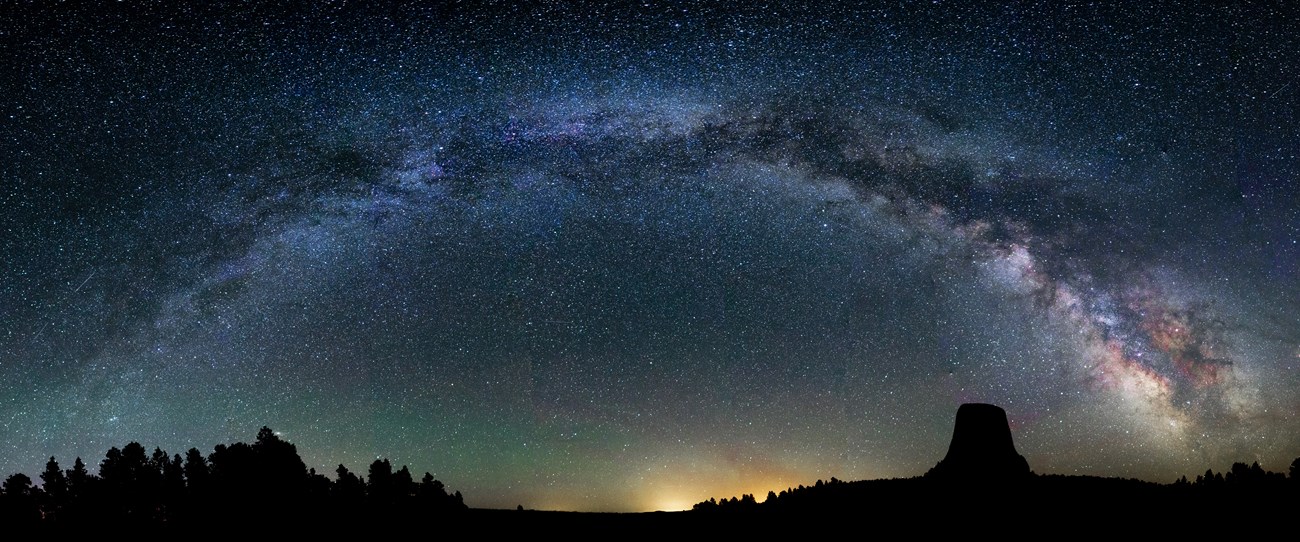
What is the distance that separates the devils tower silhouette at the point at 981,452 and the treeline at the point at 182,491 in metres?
28.1

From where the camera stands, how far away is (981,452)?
36.7m

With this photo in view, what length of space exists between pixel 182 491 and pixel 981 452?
4565cm

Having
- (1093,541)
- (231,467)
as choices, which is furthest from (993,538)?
(231,467)

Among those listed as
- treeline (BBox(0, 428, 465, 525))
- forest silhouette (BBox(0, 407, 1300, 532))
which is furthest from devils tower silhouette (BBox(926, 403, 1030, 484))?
treeline (BBox(0, 428, 465, 525))

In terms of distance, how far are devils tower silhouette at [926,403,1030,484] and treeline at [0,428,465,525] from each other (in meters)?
28.1

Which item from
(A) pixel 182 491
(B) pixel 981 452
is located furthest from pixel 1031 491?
(A) pixel 182 491

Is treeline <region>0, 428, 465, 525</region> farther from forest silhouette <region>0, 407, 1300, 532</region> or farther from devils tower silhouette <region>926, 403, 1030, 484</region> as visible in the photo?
devils tower silhouette <region>926, 403, 1030, 484</region>

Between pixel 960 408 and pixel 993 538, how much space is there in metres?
11.8

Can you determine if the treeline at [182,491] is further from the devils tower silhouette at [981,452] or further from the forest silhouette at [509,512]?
the devils tower silhouette at [981,452]

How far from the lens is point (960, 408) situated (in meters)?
38.2

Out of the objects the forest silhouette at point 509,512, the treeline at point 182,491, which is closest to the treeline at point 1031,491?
the forest silhouette at point 509,512

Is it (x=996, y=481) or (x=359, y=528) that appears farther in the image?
(x=359, y=528)

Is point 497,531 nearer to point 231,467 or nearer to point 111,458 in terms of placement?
point 231,467

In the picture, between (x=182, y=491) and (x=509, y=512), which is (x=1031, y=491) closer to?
(x=509, y=512)
